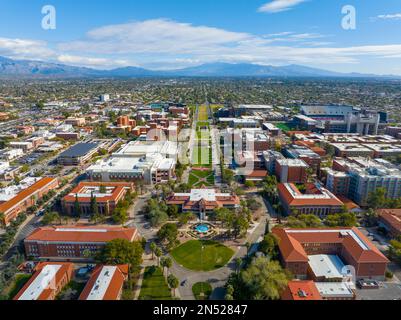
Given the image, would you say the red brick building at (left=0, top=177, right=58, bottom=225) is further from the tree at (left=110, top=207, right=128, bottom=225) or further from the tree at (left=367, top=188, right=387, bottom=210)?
the tree at (left=367, top=188, right=387, bottom=210)

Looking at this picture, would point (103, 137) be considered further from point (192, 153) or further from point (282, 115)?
point (282, 115)

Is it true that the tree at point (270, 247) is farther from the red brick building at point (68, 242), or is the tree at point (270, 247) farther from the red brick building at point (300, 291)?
the red brick building at point (68, 242)

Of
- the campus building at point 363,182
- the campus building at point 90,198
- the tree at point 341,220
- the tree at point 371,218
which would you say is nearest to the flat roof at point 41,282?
the campus building at point 90,198

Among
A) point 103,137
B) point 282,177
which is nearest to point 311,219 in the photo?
point 282,177

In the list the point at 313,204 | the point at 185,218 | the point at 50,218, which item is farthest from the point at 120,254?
the point at 313,204

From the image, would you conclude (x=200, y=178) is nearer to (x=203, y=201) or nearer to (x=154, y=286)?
(x=203, y=201)
